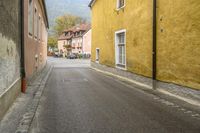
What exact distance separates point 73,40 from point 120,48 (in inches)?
2606

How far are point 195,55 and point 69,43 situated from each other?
8061cm

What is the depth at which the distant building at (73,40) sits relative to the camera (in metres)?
78.8

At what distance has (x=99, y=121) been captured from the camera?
709 centimetres

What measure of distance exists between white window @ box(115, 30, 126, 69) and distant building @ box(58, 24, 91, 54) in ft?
187

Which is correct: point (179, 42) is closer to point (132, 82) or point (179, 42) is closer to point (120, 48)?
point (132, 82)

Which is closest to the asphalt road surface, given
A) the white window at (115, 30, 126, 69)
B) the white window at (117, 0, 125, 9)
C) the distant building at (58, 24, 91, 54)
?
the white window at (115, 30, 126, 69)

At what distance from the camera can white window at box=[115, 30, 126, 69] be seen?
18594 millimetres

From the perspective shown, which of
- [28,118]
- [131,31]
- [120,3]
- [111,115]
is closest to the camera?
[28,118]

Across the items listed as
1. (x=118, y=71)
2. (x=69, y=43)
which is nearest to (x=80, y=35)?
(x=69, y=43)

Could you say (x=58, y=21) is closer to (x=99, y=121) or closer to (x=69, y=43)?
(x=69, y=43)

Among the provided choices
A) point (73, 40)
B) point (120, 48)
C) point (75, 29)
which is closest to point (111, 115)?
point (120, 48)

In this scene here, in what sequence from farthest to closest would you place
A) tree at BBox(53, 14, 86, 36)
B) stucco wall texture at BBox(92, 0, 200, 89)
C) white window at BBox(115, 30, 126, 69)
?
tree at BBox(53, 14, 86, 36) → white window at BBox(115, 30, 126, 69) → stucco wall texture at BBox(92, 0, 200, 89)

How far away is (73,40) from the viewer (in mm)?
85062

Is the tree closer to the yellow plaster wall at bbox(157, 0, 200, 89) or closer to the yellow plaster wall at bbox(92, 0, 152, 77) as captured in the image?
the yellow plaster wall at bbox(92, 0, 152, 77)
